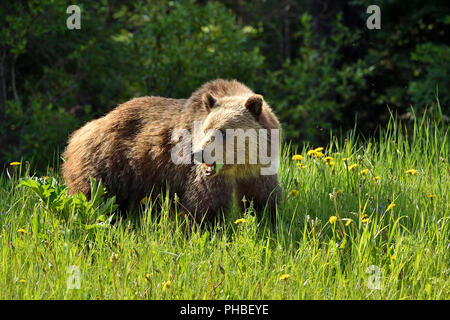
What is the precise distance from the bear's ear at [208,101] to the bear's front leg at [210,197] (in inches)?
19.5

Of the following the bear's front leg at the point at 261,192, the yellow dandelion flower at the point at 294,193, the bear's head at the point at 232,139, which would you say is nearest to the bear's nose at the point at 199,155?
the bear's head at the point at 232,139

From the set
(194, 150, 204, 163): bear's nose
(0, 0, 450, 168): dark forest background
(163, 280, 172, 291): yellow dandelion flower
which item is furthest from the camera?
(0, 0, 450, 168): dark forest background

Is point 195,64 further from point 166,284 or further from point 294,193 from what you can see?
point 166,284

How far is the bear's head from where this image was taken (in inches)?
154

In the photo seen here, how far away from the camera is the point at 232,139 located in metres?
3.94

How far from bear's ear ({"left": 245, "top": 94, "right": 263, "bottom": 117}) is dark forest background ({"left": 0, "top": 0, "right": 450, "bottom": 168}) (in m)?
4.26

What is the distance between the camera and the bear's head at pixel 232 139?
12.8 feet

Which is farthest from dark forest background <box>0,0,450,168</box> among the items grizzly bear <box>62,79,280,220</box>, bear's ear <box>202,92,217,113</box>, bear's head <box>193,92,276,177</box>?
bear's head <box>193,92,276,177</box>

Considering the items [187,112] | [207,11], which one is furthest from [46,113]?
[187,112]

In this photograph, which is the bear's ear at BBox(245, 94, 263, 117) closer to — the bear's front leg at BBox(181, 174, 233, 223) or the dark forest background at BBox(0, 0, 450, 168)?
the bear's front leg at BBox(181, 174, 233, 223)

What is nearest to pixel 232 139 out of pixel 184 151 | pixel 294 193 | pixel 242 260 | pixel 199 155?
pixel 199 155

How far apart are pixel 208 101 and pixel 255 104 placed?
1.20ft

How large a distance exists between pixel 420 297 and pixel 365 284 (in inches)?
11.1

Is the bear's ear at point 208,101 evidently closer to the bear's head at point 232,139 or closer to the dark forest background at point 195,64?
the bear's head at point 232,139
